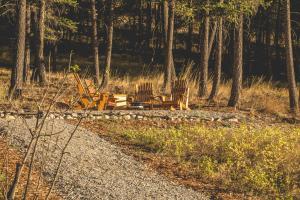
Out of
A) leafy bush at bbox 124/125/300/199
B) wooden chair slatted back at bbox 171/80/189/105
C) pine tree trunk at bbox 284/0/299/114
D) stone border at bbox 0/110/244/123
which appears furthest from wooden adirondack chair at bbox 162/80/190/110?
leafy bush at bbox 124/125/300/199

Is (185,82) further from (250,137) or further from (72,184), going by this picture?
(72,184)

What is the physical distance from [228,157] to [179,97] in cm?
685

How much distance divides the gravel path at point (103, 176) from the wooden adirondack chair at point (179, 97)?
6.06 metres

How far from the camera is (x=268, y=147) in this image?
9352 mm

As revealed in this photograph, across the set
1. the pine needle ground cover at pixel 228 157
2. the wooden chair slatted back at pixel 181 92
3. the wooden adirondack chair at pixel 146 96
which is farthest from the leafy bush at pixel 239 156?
the wooden adirondack chair at pixel 146 96

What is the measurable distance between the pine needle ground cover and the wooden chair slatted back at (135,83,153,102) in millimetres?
4458

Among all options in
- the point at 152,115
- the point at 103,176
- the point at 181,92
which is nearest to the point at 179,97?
the point at 181,92

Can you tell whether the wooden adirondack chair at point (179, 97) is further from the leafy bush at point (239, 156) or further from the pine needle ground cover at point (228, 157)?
the leafy bush at point (239, 156)

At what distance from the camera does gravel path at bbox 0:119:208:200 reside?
22.5 feet

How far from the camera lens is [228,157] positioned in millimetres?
9297

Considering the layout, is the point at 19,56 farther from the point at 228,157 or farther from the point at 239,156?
the point at 239,156

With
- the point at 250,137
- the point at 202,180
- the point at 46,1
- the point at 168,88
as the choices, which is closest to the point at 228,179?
the point at 202,180

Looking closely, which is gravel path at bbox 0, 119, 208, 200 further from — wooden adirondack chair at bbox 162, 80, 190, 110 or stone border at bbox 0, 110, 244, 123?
wooden adirondack chair at bbox 162, 80, 190, 110

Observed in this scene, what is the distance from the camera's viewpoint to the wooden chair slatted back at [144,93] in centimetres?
1625
